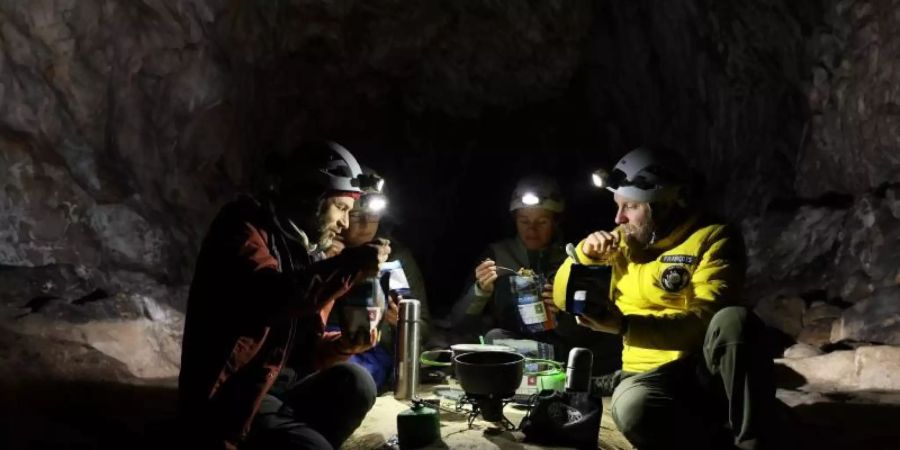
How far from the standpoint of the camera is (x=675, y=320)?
3.80m

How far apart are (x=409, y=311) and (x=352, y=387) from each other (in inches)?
35.5

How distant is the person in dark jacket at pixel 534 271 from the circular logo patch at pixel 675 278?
1448 millimetres

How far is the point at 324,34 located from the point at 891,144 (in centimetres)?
502

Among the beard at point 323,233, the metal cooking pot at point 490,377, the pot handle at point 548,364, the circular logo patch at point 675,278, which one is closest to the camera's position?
the beard at point 323,233

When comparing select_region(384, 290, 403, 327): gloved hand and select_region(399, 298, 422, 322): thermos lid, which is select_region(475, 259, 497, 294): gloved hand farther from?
select_region(399, 298, 422, 322): thermos lid

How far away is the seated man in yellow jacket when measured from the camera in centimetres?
344

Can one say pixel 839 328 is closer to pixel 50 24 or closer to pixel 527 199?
pixel 527 199

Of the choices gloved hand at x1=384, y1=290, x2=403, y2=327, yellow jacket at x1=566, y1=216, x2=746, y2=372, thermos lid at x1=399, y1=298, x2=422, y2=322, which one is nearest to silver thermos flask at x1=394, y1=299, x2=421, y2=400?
thermos lid at x1=399, y1=298, x2=422, y2=322

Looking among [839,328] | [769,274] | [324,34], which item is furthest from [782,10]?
[324,34]

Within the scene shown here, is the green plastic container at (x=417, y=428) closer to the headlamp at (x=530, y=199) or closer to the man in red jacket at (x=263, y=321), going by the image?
the man in red jacket at (x=263, y=321)

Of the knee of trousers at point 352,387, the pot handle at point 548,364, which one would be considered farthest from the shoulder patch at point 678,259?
the knee of trousers at point 352,387

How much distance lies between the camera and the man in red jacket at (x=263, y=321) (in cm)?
308

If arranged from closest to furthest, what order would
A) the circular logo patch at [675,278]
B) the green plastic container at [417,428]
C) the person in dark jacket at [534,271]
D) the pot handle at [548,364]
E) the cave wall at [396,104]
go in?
the green plastic container at [417,428] < the circular logo patch at [675,278] < the pot handle at [548,364] < the cave wall at [396,104] < the person in dark jacket at [534,271]

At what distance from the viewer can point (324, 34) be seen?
7.03m
